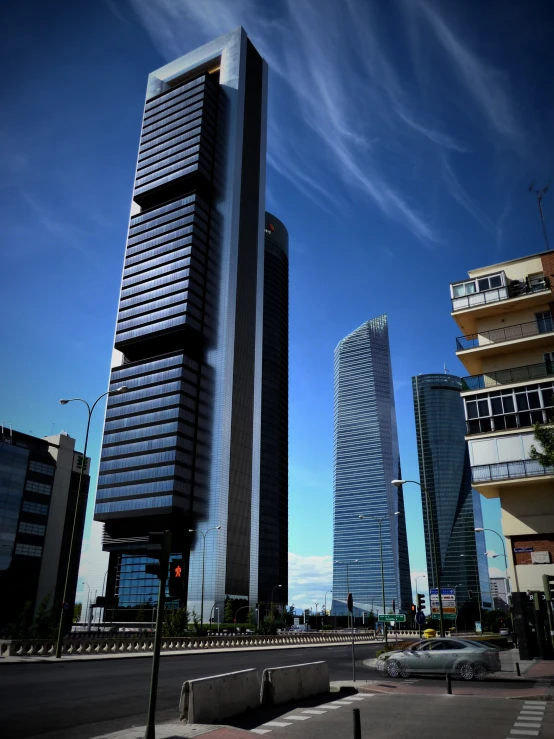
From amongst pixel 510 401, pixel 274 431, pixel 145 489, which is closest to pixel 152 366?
pixel 145 489

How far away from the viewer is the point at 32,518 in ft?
327

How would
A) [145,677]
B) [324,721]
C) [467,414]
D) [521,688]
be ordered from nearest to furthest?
1. [324,721]
2. [521,688]
3. [145,677]
4. [467,414]

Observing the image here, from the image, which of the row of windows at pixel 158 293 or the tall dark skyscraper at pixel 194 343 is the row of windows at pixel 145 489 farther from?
the row of windows at pixel 158 293

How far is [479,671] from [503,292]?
23.9 metres

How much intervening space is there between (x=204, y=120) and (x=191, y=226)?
30.1 m

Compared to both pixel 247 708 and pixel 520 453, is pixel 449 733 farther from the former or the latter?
pixel 520 453

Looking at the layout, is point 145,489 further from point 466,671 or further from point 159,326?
point 466,671

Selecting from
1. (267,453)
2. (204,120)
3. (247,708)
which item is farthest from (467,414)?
(267,453)

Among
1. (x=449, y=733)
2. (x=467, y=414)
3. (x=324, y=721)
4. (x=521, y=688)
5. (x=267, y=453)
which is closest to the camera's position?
(x=449, y=733)

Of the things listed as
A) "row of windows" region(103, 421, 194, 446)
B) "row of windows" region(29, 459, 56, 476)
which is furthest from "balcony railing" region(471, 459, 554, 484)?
"row of windows" region(103, 421, 194, 446)

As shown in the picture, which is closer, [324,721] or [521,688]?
[324,721]

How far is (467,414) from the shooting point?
115 ft

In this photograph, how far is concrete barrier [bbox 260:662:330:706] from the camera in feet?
45.2

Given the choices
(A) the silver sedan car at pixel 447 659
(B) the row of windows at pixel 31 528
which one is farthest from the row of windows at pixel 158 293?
(A) the silver sedan car at pixel 447 659
